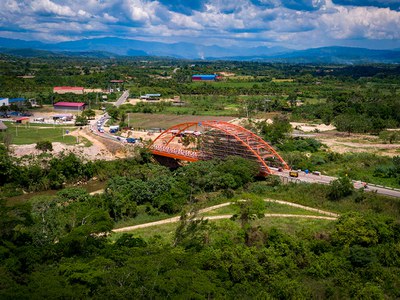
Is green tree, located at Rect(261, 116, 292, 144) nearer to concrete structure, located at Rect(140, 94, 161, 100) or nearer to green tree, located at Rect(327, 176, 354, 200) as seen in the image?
green tree, located at Rect(327, 176, 354, 200)

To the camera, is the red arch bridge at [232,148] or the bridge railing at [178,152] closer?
the red arch bridge at [232,148]

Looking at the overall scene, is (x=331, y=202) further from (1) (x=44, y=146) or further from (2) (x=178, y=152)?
(1) (x=44, y=146)

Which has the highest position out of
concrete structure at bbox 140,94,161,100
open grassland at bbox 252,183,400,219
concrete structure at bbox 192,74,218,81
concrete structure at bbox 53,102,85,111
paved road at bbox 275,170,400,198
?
concrete structure at bbox 192,74,218,81

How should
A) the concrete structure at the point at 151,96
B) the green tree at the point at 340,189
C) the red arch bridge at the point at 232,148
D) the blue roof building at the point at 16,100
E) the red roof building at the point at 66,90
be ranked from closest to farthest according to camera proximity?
the green tree at the point at 340,189
the red arch bridge at the point at 232,148
the blue roof building at the point at 16,100
the red roof building at the point at 66,90
the concrete structure at the point at 151,96

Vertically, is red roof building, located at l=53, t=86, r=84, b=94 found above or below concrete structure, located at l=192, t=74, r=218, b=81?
below

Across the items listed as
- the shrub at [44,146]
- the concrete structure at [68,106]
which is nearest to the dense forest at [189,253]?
the shrub at [44,146]

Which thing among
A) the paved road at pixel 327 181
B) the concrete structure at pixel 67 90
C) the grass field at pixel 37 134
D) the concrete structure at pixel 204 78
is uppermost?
the concrete structure at pixel 204 78

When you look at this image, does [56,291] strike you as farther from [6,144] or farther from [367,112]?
[367,112]

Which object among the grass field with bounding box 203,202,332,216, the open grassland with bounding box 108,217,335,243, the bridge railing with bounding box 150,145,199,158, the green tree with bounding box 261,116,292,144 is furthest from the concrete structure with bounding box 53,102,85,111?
the open grassland with bounding box 108,217,335,243

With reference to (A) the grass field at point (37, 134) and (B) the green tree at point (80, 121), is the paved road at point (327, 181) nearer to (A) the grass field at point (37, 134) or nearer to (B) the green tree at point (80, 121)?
(A) the grass field at point (37, 134)
